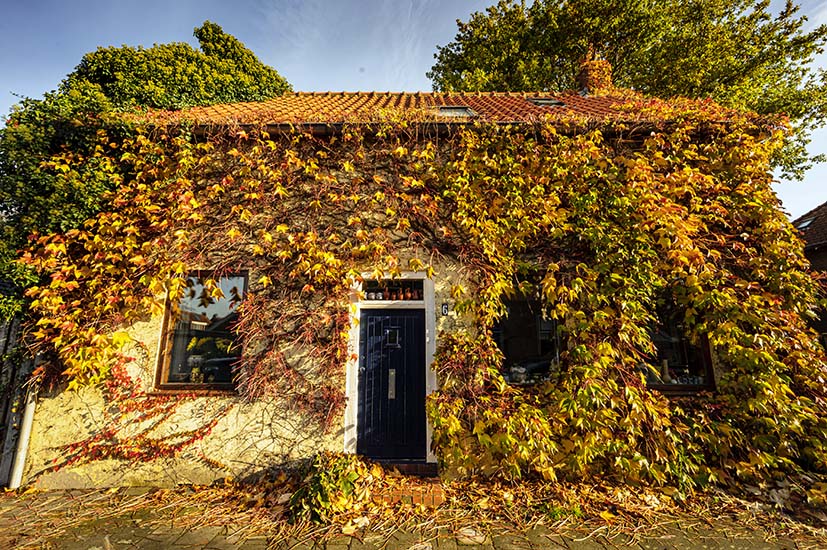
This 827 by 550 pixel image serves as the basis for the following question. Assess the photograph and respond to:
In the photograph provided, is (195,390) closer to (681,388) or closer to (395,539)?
(395,539)

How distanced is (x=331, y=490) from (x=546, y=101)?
8307mm

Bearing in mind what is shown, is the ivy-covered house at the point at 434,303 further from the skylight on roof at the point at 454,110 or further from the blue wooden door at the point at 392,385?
the skylight on roof at the point at 454,110

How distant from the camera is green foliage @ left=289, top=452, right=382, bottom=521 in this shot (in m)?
3.43

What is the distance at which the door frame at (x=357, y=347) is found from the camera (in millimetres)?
4414

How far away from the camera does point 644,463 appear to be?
3.80m

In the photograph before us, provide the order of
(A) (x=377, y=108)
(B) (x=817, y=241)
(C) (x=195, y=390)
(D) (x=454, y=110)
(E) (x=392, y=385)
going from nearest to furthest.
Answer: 1. (C) (x=195, y=390)
2. (E) (x=392, y=385)
3. (A) (x=377, y=108)
4. (D) (x=454, y=110)
5. (B) (x=817, y=241)

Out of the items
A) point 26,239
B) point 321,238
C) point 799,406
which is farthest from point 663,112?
point 26,239

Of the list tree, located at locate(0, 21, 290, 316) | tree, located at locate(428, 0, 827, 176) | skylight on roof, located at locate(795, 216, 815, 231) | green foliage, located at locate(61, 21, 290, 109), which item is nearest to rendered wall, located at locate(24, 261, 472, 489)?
tree, located at locate(0, 21, 290, 316)

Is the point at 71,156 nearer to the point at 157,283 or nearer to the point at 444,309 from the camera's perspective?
the point at 157,283

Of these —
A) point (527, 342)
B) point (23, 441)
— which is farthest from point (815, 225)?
point (23, 441)

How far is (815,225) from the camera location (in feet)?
39.2

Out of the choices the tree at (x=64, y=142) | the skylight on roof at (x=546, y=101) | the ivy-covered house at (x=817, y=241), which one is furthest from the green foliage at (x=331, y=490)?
the ivy-covered house at (x=817, y=241)

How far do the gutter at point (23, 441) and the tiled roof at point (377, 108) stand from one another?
3971 millimetres

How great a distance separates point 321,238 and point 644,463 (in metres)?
4.78
